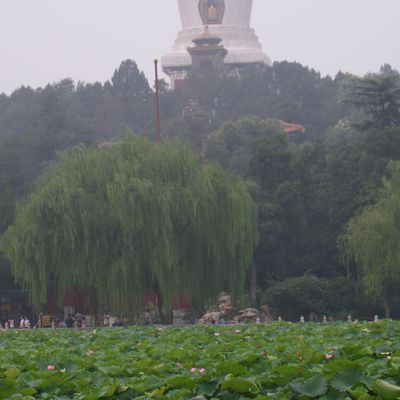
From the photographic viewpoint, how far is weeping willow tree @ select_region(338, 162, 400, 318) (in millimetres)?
30875

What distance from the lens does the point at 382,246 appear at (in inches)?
1227

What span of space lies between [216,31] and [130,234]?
73516mm

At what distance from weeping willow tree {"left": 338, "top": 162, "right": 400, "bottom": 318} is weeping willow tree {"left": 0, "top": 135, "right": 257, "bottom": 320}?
193 inches

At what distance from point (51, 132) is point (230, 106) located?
65.2ft

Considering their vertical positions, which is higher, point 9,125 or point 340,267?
point 9,125

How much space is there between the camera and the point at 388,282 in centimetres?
3155

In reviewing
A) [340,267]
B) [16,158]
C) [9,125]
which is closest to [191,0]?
[9,125]

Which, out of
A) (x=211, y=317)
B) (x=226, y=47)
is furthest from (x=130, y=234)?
(x=226, y=47)

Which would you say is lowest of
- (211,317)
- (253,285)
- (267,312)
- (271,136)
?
(267,312)

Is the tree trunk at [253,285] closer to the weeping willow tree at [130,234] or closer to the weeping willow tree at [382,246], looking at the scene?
the weeping willow tree at [382,246]

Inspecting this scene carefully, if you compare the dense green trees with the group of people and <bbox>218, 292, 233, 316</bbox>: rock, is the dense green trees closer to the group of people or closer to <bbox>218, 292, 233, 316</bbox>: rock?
<bbox>218, 292, 233, 316</bbox>: rock

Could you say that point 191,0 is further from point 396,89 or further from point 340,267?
point 340,267

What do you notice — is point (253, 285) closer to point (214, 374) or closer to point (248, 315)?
point (248, 315)

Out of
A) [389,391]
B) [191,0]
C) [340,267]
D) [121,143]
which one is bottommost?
[340,267]
